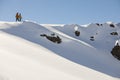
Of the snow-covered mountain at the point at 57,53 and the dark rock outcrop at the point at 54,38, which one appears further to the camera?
the dark rock outcrop at the point at 54,38

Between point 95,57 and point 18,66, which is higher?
point 18,66

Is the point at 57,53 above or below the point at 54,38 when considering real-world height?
above

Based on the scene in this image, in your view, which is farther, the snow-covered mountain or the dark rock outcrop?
the dark rock outcrop

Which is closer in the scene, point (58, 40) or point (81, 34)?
point (58, 40)

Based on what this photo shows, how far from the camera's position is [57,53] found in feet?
89.6

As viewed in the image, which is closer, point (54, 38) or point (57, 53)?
point (57, 53)

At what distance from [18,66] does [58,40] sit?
21.7 m

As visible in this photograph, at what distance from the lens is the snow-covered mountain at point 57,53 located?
13703 mm

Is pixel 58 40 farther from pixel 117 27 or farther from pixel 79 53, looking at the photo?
pixel 117 27

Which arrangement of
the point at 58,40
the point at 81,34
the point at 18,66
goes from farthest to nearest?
the point at 81,34 → the point at 58,40 → the point at 18,66

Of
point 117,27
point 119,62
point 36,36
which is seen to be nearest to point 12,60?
point 36,36

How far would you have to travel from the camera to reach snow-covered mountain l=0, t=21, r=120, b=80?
13703 mm

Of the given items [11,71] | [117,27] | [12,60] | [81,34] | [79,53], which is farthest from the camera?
[117,27]

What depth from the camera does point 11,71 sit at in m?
12.0
